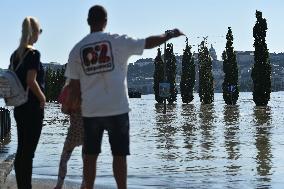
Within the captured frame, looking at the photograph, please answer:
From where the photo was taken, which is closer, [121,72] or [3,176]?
[121,72]

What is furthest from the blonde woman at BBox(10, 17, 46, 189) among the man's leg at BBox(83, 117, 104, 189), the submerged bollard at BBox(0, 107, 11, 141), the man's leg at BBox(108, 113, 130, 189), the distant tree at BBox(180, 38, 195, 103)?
the distant tree at BBox(180, 38, 195, 103)

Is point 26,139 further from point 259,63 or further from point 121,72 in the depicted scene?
point 259,63

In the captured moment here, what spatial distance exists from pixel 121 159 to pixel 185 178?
3604 millimetres

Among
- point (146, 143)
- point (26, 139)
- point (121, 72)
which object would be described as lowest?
point (146, 143)

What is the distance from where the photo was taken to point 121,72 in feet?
16.4

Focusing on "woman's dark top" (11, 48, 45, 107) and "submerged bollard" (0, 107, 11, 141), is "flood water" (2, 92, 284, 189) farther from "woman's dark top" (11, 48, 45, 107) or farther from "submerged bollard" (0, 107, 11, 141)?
"woman's dark top" (11, 48, 45, 107)

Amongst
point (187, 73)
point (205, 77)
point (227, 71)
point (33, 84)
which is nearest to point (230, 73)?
point (227, 71)

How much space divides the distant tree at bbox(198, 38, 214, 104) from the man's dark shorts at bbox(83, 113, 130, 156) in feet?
211

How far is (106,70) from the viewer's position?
4.97 meters

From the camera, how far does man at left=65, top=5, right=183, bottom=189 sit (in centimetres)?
494

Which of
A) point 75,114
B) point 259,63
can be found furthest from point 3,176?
point 259,63

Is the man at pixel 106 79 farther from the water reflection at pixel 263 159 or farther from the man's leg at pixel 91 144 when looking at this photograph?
the water reflection at pixel 263 159

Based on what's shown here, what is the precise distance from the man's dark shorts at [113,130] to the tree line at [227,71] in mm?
40249

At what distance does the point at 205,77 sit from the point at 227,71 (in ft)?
15.6
